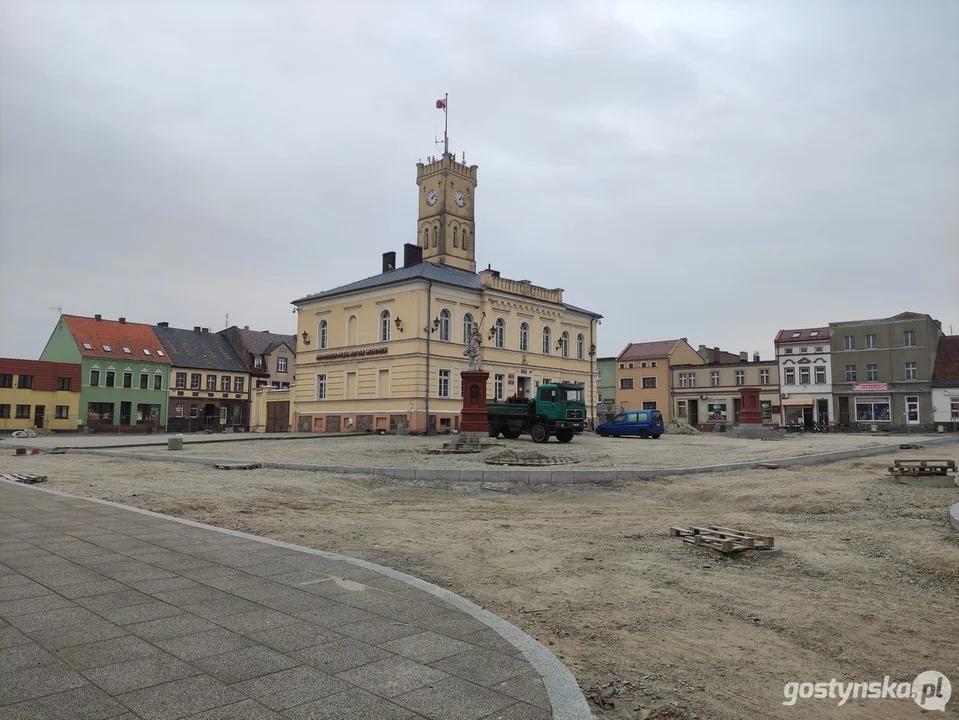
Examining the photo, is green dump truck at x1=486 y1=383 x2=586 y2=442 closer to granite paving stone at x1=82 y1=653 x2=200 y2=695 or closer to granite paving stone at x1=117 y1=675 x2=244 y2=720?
granite paving stone at x1=82 y1=653 x2=200 y2=695

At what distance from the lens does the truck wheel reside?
2853cm

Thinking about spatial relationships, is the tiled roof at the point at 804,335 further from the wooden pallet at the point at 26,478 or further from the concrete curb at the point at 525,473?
the wooden pallet at the point at 26,478

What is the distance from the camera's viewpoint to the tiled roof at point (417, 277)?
41.7m

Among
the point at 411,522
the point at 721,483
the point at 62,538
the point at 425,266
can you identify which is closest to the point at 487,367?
the point at 425,266

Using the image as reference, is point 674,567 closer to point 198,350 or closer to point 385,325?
point 385,325

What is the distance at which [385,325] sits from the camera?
138 feet

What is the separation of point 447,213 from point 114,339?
3100cm

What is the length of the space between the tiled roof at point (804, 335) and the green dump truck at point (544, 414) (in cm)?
3907

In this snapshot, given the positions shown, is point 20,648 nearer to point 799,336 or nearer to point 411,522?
point 411,522

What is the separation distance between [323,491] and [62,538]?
22.5 feet

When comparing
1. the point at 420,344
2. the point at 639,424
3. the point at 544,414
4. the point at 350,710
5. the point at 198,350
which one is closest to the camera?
the point at 350,710

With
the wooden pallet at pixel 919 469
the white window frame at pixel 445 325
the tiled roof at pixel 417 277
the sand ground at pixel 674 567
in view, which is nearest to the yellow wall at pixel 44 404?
the tiled roof at pixel 417 277

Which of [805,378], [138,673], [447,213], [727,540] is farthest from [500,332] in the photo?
[138,673]

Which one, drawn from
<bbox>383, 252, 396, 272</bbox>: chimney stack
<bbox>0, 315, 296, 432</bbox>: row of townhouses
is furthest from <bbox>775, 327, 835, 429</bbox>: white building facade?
<bbox>0, 315, 296, 432</bbox>: row of townhouses
